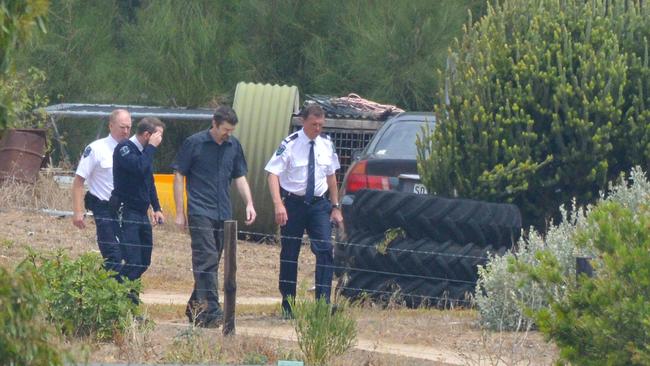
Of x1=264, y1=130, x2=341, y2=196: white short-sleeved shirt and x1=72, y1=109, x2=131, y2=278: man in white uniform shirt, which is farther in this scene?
x1=264, y1=130, x2=341, y2=196: white short-sleeved shirt

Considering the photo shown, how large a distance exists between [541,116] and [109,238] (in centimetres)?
412

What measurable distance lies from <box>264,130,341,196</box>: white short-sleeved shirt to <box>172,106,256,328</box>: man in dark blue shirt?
36cm

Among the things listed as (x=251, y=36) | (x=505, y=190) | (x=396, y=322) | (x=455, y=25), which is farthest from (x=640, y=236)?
(x=251, y=36)

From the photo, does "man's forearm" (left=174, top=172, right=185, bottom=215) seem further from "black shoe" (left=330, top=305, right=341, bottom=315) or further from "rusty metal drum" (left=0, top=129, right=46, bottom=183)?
"rusty metal drum" (left=0, top=129, right=46, bottom=183)

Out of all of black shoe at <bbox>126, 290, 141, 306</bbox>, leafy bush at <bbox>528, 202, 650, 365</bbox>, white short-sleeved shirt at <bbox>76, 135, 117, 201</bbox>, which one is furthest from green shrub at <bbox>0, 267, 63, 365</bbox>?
white short-sleeved shirt at <bbox>76, 135, 117, 201</bbox>

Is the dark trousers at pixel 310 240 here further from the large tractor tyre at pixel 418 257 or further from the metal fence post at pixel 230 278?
the metal fence post at pixel 230 278

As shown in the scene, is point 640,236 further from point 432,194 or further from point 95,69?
point 95,69

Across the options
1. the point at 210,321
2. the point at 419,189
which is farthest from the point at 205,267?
the point at 419,189

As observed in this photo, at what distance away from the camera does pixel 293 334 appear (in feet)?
29.9

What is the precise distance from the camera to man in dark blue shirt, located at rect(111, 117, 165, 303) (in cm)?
947

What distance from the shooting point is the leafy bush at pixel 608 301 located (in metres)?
5.99

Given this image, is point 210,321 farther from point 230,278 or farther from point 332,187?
point 332,187

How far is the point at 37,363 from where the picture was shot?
4.44 m

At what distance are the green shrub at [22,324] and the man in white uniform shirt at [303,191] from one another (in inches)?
217
